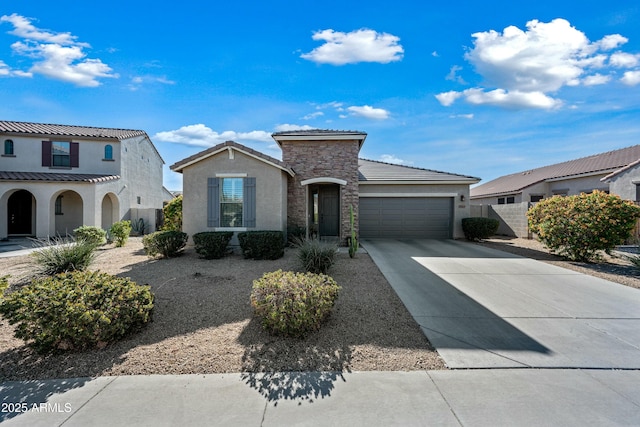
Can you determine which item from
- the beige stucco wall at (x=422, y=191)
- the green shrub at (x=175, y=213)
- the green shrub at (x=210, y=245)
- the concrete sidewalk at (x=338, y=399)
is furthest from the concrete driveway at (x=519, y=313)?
the green shrub at (x=175, y=213)

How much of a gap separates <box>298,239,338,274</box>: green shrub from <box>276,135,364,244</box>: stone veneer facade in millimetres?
5372

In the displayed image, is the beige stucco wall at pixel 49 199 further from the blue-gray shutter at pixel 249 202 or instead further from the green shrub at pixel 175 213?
the blue-gray shutter at pixel 249 202

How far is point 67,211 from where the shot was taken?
726 inches

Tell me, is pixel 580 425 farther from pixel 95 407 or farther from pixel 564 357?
pixel 95 407

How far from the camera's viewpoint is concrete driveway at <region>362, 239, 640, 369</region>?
3926mm

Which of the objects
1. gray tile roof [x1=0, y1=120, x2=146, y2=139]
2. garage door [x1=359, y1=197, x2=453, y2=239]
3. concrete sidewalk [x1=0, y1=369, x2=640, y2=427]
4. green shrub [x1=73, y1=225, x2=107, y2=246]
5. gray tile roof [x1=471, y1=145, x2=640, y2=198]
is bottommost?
concrete sidewalk [x1=0, y1=369, x2=640, y2=427]

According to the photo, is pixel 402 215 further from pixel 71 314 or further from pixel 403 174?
pixel 71 314

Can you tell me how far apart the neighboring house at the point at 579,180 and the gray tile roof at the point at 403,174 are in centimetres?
727

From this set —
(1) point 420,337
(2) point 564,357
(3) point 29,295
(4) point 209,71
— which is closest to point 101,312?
(3) point 29,295

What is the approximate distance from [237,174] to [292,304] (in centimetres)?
768

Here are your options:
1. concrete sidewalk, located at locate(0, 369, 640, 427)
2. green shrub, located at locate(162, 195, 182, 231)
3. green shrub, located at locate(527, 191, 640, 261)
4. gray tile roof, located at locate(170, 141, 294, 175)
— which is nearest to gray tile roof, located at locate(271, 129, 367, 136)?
gray tile roof, located at locate(170, 141, 294, 175)

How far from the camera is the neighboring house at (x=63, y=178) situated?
15.8 m

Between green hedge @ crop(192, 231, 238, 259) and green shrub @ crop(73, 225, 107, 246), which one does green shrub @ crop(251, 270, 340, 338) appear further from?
green shrub @ crop(73, 225, 107, 246)

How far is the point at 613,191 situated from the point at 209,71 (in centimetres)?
1995
